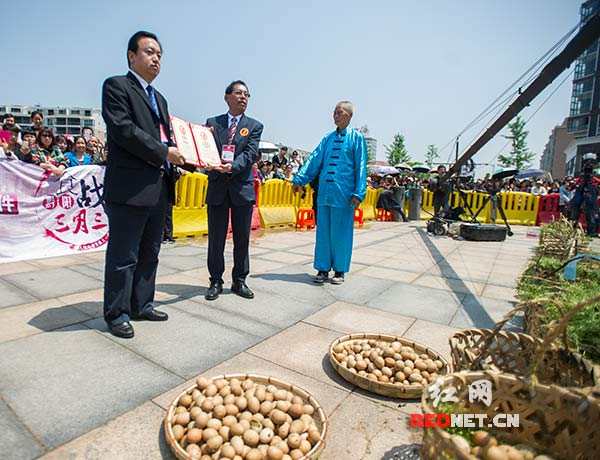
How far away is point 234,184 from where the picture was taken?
3666 mm

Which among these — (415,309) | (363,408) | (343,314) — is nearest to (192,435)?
(363,408)

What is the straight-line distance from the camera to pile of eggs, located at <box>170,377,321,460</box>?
1.48 metres

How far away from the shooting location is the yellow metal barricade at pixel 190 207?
7480 mm

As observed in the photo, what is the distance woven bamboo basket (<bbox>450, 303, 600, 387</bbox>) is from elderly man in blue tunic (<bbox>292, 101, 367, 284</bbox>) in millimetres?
2503

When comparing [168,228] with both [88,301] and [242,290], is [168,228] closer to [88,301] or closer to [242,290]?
[88,301]

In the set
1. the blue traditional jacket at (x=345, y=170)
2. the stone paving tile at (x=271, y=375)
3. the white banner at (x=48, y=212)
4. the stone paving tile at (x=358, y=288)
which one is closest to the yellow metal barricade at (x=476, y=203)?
the stone paving tile at (x=358, y=288)

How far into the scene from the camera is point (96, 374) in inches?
86.0

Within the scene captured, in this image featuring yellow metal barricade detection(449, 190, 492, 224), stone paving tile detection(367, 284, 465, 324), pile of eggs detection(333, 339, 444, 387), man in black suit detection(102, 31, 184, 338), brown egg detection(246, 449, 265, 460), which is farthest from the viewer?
yellow metal barricade detection(449, 190, 492, 224)

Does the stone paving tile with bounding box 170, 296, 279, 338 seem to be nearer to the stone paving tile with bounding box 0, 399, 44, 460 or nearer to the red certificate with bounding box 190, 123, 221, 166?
the red certificate with bounding box 190, 123, 221, 166

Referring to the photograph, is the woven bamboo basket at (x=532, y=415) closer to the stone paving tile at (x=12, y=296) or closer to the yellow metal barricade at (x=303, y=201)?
the stone paving tile at (x=12, y=296)

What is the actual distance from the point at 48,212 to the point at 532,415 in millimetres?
6383

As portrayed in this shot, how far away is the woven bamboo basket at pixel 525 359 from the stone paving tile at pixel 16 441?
74.9 inches

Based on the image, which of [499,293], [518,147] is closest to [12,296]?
[499,293]

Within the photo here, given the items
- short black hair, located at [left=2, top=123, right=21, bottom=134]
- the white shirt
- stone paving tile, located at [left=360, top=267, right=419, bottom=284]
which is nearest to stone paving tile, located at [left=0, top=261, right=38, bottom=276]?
short black hair, located at [left=2, top=123, right=21, bottom=134]
